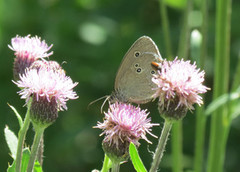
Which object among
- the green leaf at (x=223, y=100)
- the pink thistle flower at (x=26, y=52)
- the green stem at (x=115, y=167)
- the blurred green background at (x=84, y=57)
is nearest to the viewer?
the green stem at (x=115, y=167)

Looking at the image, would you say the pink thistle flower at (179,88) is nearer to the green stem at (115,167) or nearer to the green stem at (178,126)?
the green stem at (115,167)

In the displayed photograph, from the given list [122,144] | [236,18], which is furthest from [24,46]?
[236,18]

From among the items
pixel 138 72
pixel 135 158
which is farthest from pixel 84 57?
pixel 135 158

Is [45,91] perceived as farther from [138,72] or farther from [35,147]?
[138,72]

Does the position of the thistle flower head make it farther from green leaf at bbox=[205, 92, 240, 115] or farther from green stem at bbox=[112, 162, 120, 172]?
green leaf at bbox=[205, 92, 240, 115]

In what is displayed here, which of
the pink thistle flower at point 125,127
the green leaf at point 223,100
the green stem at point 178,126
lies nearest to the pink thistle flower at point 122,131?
the pink thistle flower at point 125,127

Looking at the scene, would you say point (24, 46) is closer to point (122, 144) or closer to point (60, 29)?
point (122, 144)

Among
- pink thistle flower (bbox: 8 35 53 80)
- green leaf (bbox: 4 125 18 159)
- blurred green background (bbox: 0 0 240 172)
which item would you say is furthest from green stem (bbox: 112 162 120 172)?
blurred green background (bbox: 0 0 240 172)
